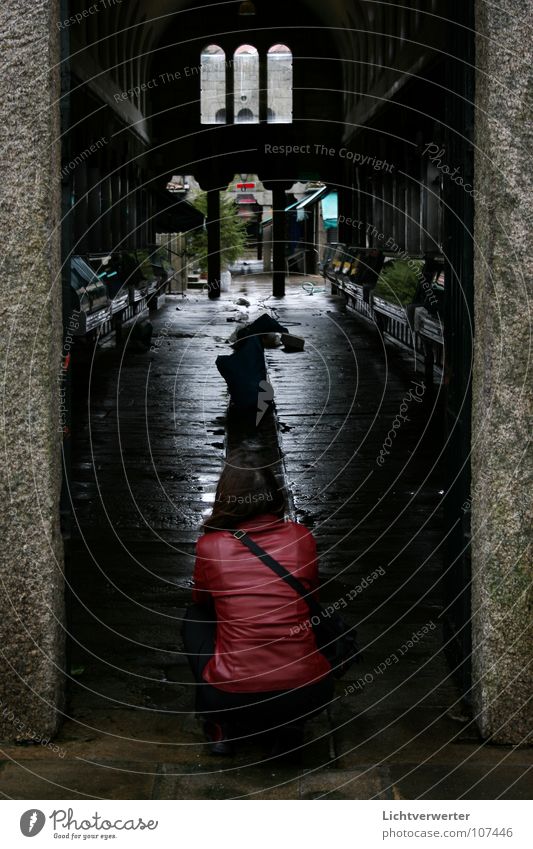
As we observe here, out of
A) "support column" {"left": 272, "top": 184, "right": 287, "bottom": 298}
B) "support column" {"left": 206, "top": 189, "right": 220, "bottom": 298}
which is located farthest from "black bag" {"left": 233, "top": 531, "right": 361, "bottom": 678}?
"support column" {"left": 206, "top": 189, "right": 220, "bottom": 298}

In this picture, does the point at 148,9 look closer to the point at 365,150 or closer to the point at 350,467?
the point at 365,150

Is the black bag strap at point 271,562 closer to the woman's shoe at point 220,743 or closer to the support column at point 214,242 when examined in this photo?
the woman's shoe at point 220,743

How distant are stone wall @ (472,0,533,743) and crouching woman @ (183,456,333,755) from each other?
2.13 feet

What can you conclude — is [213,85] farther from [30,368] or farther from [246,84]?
[30,368]

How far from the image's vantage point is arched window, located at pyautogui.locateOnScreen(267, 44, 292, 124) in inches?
1318

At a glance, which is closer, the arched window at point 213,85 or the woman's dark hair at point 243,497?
the woman's dark hair at point 243,497

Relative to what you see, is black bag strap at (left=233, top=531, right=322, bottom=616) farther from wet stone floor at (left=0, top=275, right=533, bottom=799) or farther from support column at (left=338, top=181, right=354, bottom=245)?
support column at (left=338, top=181, right=354, bottom=245)

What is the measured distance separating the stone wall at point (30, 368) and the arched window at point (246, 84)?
99.1 feet

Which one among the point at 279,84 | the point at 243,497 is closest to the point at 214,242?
the point at 279,84

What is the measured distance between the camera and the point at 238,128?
110ft

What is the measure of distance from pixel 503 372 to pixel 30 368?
5.44 ft

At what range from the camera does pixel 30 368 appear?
173 inches

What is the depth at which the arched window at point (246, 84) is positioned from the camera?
3394 centimetres

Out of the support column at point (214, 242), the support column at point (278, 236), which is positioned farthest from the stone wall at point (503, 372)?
the support column at point (214, 242)
